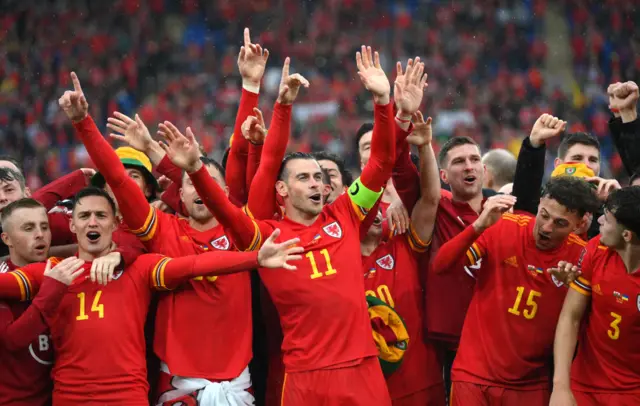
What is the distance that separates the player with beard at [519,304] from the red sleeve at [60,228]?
7.87 feet

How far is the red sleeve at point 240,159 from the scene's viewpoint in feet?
19.2

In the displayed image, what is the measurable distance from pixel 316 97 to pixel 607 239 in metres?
13.6

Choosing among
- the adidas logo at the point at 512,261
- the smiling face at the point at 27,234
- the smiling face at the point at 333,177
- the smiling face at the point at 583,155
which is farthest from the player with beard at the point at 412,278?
the smiling face at the point at 27,234

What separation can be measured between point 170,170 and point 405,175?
5.03ft

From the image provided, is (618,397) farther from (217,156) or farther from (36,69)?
(36,69)

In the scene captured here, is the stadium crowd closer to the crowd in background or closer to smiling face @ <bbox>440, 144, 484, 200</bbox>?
smiling face @ <bbox>440, 144, 484, 200</bbox>

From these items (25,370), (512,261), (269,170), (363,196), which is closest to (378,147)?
(363,196)

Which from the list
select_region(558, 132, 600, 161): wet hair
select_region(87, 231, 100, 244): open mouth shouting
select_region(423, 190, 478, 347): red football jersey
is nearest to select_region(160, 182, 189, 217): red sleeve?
select_region(87, 231, 100, 244): open mouth shouting

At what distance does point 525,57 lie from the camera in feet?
62.7

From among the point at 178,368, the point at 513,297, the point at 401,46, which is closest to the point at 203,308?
the point at 178,368

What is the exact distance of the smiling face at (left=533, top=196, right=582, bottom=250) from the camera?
5121mm

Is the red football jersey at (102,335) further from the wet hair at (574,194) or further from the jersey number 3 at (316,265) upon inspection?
the wet hair at (574,194)

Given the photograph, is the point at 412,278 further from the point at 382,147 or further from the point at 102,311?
the point at 102,311

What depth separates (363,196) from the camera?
17.1 feet
